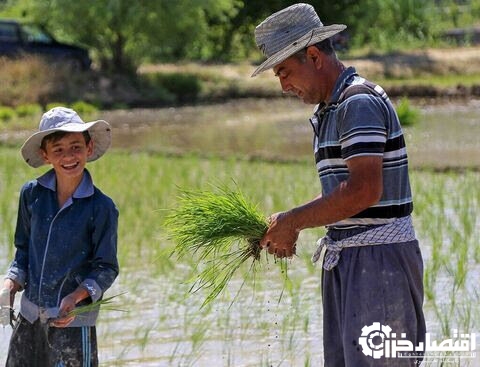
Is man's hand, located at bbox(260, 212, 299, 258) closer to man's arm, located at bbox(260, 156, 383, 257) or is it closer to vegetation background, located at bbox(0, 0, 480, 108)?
man's arm, located at bbox(260, 156, 383, 257)

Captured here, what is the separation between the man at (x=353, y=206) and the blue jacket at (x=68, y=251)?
56 cm

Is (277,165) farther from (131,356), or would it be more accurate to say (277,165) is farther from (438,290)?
(131,356)

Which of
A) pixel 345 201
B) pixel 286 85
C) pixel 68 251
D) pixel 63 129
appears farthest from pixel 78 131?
pixel 345 201

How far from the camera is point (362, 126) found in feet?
10.2

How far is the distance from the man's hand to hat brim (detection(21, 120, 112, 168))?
2.21ft

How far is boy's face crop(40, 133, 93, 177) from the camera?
3.66 metres

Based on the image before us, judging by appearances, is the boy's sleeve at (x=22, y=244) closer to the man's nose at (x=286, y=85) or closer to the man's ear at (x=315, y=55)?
the man's nose at (x=286, y=85)

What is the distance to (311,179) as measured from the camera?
33.5 feet

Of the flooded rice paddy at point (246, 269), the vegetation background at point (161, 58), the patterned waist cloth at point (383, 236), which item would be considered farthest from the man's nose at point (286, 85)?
the vegetation background at point (161, 58)

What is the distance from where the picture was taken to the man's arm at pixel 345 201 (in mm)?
3109

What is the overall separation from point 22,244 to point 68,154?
31 cm

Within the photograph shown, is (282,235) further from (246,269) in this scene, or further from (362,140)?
(246,269)

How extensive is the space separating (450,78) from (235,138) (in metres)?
9.21

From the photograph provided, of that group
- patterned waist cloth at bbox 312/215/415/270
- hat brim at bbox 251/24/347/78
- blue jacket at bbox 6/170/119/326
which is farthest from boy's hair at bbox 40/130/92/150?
patterned waist cloth at bbox 312/215/415/270
